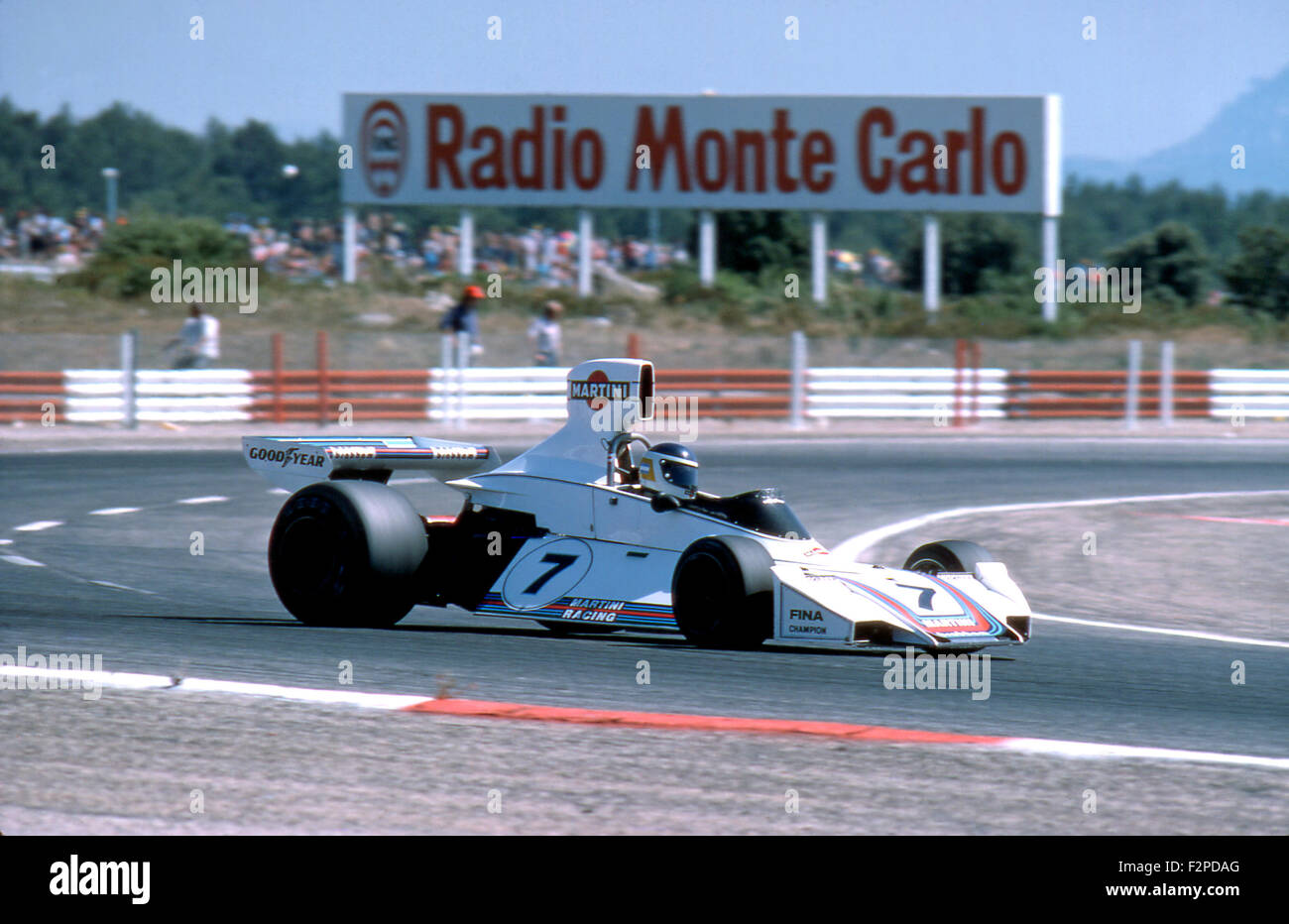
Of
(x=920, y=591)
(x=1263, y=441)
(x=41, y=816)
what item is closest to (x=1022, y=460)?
(x=1263, y=441)

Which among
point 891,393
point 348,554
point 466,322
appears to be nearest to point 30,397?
point 466,322

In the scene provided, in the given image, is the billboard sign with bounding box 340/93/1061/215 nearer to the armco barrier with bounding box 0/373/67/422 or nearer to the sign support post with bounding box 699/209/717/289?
the sign support post with bounding box 699/209/717/289

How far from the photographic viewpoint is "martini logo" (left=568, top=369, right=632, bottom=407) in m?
9.07

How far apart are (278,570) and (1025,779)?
4581 mm

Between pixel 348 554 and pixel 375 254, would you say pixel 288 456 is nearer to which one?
pixel 348 554

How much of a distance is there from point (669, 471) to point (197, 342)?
58.4 ft

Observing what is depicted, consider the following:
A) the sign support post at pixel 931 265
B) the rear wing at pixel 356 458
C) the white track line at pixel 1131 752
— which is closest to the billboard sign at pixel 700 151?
the sign support post at pixel 931 265

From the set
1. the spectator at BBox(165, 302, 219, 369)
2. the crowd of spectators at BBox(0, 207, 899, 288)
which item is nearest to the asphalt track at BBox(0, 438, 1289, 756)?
the spectator at BBox(165, 302, 219, 369)

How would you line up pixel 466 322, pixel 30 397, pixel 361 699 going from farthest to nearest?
pixel 466 322
pixel 30 397
pixel 361 699

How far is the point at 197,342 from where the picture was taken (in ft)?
82.5

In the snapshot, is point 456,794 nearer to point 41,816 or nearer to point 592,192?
point 41,816

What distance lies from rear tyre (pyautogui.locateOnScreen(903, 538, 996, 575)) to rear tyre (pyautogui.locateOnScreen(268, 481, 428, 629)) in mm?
2475

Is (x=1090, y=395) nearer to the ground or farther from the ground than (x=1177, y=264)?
nearer to the ground
